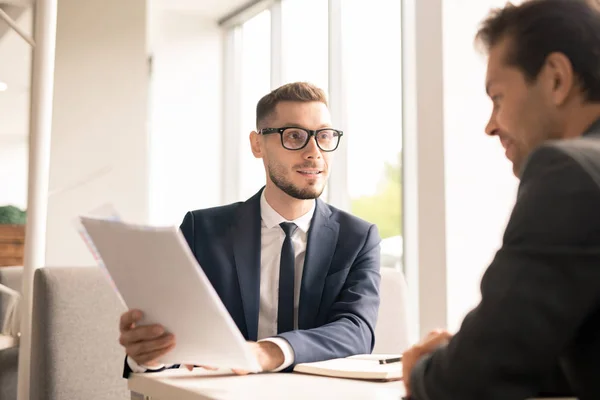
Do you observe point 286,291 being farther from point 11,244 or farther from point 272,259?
point 11,244

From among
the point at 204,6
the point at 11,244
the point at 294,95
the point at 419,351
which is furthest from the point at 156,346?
the point at 204,6

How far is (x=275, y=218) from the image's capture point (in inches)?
79.6

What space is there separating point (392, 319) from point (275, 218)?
1.65 ft

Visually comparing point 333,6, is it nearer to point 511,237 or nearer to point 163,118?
point 163,118

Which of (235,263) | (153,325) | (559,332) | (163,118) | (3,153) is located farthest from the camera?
(163,118)

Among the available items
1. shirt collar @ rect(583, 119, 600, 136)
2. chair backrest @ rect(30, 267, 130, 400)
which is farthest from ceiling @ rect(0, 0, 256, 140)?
shirt collar @ rect(583, 119, 600, 136)

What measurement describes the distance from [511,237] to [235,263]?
119 centimetres

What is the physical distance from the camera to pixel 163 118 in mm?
7082

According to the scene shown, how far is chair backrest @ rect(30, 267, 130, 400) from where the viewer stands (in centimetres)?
207

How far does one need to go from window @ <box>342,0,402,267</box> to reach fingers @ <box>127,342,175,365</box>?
3.14 m

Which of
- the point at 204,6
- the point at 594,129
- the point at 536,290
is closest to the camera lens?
the point at 536,290

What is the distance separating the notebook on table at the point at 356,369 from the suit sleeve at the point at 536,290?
521mm

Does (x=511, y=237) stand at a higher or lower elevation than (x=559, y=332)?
higher

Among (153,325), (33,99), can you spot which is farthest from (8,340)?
(153,325)
